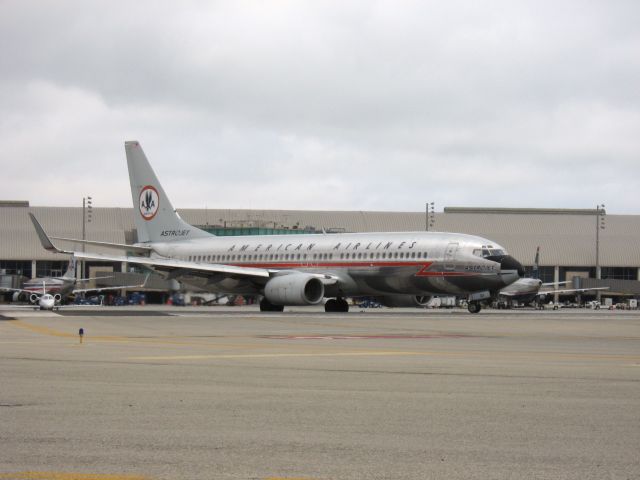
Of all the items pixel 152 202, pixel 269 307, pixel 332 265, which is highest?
pixel 152 202

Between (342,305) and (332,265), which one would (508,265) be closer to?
(332,265)

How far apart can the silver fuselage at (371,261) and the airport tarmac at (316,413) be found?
28511 millimetres

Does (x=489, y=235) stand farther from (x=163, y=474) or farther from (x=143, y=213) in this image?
(x=163, y=474)

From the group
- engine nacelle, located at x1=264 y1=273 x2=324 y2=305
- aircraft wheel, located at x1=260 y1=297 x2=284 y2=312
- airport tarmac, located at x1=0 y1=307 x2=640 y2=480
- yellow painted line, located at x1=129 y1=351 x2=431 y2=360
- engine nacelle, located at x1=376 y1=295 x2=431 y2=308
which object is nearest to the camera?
airport tarmac, located at x1=0 y1=307 x2=640 y2=480

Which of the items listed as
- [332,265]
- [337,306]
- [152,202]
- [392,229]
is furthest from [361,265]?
[392,229]

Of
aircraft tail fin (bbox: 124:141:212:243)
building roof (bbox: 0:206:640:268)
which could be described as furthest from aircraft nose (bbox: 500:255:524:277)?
building roof (bbox: 0:206:640:268)

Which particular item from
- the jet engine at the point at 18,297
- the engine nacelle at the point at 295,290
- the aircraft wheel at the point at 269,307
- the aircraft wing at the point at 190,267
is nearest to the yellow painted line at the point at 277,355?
the engine nacelle at the point at 295,290

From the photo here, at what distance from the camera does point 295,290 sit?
52.4 metres

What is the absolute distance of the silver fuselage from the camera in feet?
166

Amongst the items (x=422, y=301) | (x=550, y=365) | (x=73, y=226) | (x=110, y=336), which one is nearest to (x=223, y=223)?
(x=73, y=226)

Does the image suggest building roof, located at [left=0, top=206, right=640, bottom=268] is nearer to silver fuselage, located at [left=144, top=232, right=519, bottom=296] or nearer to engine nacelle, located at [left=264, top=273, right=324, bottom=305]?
silver fuselage, located at [left=144, top=232, right=519, bottom=296]

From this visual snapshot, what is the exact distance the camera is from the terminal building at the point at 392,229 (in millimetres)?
122000

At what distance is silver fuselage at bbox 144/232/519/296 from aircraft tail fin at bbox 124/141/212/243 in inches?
125

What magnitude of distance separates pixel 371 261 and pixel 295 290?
169 inches
